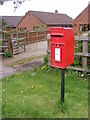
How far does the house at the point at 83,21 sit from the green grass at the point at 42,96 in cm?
2224

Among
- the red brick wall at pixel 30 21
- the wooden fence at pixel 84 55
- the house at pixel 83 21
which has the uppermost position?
the red brick wall at pixel 30 21

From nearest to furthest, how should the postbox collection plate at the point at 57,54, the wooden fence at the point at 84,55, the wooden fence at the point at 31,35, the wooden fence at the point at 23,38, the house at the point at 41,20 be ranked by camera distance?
the postbox collection plate at the point at 57,54 < the wooden fence at the point at 84,55 < the wooden fence at the point at 23,38 < the wooden fence at the point at 31,35 < the house at the point at 41,20

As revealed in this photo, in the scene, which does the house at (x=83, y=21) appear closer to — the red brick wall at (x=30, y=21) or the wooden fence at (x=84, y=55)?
the red brick wall at (x=30, y=21)

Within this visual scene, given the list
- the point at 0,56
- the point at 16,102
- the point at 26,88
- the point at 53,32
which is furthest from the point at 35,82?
the point at 0,56

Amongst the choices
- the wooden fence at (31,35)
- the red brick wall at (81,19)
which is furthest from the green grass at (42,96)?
the red brick wall at (81,19)

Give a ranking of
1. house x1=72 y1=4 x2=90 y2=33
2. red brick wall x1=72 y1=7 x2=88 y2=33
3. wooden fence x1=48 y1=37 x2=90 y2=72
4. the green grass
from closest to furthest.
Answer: the green grass → wooden fence x1=48 y1=37 x2=90 y2=72 → house x1=72 y1=4 x2=90 y2=33 → red brick wall x1=72 y1=7 x2=88 y2=33

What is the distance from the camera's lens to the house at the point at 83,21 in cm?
2641

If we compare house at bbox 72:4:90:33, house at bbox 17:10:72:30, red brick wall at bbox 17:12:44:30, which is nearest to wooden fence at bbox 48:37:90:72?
house at bbox 72:4:90:33

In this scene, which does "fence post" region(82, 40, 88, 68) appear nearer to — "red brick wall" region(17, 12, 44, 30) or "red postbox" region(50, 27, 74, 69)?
"red postbox" region(50, 27, 74, 69)

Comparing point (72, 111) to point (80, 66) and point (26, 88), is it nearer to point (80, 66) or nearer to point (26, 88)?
point (26, 88)

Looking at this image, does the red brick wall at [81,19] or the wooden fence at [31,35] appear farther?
the red brick wall at [81,19]

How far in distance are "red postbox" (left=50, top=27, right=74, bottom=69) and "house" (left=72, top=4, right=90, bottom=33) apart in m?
23.5

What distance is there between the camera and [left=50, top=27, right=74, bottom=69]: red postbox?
364 centimetres

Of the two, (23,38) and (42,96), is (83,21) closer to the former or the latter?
(23,38)
